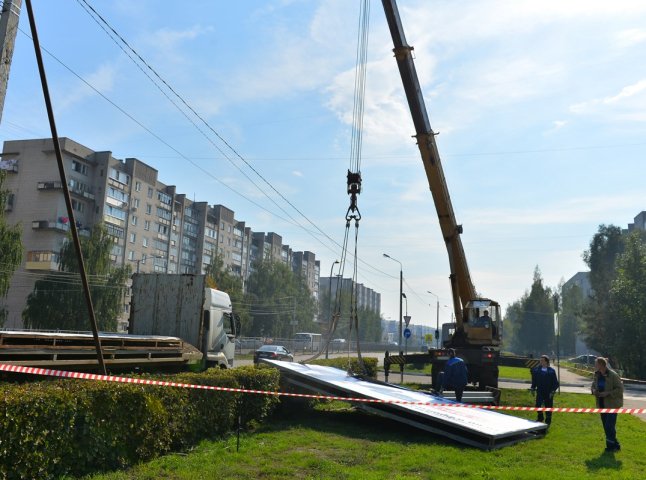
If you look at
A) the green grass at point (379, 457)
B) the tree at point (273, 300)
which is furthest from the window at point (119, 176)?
the green grass at point (379, 457)

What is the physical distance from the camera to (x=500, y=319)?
21453mm

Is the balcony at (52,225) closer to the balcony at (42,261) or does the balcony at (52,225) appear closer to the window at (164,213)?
the balcony at (42,261)

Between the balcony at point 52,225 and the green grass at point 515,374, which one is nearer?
the green grass at point 515,374

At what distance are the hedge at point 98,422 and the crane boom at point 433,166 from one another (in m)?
11.9

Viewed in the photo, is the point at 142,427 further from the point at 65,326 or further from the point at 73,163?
the point at 73,163

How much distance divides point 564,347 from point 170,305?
106883 mm

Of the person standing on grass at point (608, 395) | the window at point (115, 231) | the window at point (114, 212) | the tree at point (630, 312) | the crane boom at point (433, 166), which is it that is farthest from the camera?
the window at point (115, 231)

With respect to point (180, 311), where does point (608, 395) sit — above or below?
below

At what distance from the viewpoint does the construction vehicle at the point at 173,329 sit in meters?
10.7

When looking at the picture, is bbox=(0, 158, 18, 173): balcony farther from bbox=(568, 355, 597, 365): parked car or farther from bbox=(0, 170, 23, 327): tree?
bbox=(568, 355, 597, 365): parked car

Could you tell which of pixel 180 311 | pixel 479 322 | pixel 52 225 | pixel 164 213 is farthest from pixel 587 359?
pixel 164 213

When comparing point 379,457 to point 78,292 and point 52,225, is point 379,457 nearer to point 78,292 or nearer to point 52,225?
point 78,292

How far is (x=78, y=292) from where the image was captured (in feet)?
148

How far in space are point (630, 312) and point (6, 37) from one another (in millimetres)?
42731
